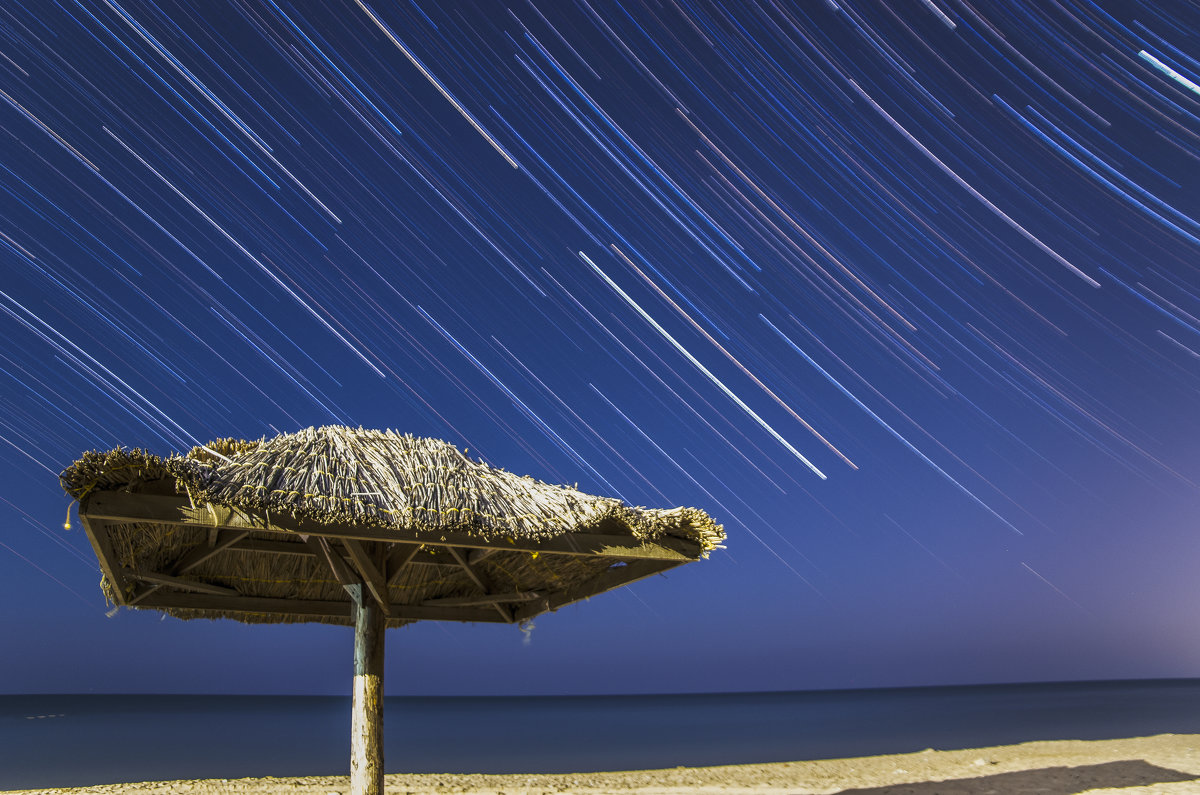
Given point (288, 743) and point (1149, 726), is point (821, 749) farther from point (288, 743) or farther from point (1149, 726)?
point (288, 743)

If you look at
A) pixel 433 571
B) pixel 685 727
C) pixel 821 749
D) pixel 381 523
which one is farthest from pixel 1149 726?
pixel 381 523

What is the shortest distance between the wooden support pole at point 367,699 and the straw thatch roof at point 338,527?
22 cm

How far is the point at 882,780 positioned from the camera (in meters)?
10.2

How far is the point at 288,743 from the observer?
22062 mm

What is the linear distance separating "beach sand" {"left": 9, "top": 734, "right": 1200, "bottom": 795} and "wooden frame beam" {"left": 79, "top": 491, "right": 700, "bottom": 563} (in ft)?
19.2

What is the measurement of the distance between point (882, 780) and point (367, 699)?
323 inches

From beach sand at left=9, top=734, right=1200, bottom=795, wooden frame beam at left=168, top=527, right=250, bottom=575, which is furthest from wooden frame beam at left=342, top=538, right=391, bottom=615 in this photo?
beach sand at left=9, top=734, right=1200, bottom=795

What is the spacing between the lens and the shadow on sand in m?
8.12

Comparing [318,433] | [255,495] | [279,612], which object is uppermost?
[318,433]

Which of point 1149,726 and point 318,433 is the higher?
point 318,433

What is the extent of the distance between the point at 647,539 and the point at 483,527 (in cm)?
100

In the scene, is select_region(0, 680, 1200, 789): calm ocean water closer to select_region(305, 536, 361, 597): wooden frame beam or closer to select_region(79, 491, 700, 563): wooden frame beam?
select_region(305, 536, 361, 597): wooden frame beam

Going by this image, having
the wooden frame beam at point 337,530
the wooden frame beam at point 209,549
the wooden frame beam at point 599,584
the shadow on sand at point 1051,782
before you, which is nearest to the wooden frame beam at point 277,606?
the wooden frame beam at point 209,549

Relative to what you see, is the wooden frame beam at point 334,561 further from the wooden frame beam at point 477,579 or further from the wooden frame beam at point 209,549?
the wooden frame beam at point 477,579
